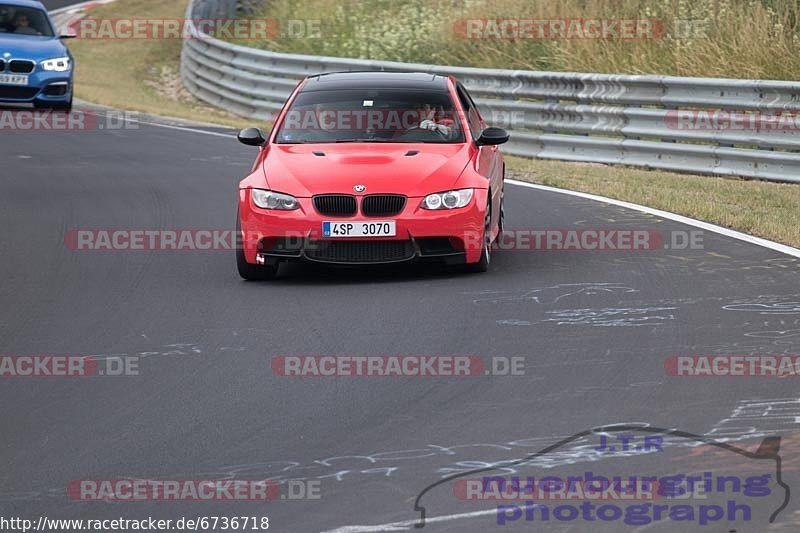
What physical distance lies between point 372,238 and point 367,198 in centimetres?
29

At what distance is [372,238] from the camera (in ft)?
36.4

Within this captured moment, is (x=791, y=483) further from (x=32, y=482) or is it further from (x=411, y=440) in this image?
(x=32, y=482)

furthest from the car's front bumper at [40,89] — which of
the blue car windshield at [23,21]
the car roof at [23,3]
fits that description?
the car roof at [23,3]

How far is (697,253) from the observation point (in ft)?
41.0

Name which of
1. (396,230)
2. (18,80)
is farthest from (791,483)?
(18,80)

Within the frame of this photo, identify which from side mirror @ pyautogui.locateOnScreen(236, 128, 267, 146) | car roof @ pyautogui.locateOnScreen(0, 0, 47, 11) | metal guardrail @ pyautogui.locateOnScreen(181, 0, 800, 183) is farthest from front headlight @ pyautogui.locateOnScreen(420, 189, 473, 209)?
car roof @ pyautogui.locateOnScreen(0, 0, 47, 11)

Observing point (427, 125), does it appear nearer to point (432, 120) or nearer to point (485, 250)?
point (432, 120)

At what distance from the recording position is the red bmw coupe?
1113 cm

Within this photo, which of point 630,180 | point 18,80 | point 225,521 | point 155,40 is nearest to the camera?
point 225,521

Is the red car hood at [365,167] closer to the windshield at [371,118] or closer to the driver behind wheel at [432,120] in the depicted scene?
the windshield at [371,118]

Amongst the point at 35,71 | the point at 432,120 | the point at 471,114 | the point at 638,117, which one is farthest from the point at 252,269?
the point at 35,71

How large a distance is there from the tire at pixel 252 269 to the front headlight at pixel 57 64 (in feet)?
47.4

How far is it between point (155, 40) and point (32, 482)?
110ft

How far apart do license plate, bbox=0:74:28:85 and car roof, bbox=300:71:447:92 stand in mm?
12706
